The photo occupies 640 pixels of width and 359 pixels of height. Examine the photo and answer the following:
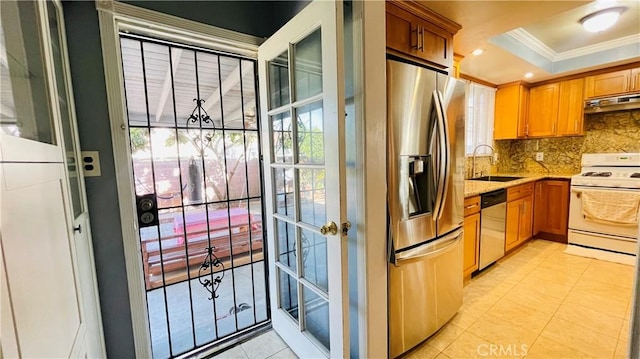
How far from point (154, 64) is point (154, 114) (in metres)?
0.32

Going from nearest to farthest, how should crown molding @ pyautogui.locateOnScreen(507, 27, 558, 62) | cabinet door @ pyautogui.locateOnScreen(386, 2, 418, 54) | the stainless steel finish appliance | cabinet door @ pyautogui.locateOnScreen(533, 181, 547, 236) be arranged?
1. cabinet door @ pyautogui.locateOnScreen(386, 2, 418, 54)
2. crown molding @ pyautogui.locateOnScreen(507, 27, 558, 62)
3. the stainless steel finish appliance
4. cabinet door @ pyautogui.locateOnScreen(533, 181, 547, 236)

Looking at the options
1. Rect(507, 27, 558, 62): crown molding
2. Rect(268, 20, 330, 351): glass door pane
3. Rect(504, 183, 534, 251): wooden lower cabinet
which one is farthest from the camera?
Rect(504, 183, 534, 251): wooden lower cabinet

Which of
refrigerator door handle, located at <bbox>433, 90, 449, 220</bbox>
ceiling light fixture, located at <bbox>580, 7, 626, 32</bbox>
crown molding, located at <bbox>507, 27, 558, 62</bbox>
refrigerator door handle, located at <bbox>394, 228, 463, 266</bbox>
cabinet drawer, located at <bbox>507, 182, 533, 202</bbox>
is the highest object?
crown molding, located at <bbox>507, 27, 558, 62</bbox>

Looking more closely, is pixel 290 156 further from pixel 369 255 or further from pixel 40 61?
pixel 40 61

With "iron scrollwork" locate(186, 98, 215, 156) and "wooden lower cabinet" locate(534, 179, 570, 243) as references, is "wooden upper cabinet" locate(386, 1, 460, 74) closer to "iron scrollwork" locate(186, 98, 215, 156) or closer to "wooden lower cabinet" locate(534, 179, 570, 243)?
"iron scrollwork" locate(186, 98, 215, 156)

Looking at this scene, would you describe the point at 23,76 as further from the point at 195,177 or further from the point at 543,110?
the point at 543,110

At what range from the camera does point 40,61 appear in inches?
33.1

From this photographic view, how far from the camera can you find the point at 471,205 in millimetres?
2295

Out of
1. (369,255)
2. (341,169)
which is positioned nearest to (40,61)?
(341,169)

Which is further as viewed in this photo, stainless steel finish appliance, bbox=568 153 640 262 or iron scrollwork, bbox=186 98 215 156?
stainless steel finish appliance, bbox=568 153 640 262

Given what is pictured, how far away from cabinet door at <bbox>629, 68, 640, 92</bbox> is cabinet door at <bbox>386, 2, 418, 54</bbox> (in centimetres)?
345

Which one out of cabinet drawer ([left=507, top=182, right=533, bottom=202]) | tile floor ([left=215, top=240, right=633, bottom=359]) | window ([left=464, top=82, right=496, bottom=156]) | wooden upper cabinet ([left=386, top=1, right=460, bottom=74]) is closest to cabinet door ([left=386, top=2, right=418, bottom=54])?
wooden upper cabinet ([left=386, top=1, right=460, bottom=74])

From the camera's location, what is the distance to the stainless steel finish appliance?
2.83 meters

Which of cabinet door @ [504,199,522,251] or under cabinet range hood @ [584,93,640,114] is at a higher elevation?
under cabinet range hood @ [584,93,640,114]
